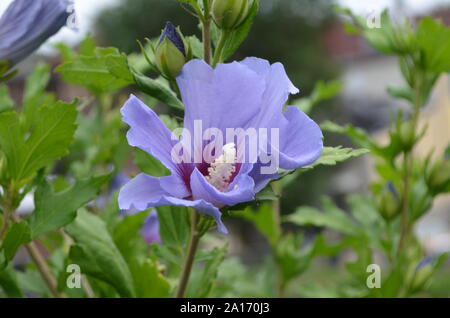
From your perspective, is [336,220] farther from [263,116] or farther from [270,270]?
[263,116]

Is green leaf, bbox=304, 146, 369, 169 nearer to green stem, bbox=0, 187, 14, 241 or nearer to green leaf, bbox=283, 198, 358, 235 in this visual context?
green stem, bbox=0, 187, 14, 241

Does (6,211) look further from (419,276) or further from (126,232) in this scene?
(419,276)

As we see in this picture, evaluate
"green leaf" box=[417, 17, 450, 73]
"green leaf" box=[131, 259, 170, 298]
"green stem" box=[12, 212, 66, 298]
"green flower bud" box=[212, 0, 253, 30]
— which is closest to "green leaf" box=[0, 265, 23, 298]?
"green stem" box=[12, 212, 66, 298]

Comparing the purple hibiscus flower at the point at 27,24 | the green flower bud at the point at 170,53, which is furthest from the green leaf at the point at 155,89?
→ the purple hibiscus flower at the point at 27,24

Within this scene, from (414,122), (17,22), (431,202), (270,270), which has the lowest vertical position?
(270,270)

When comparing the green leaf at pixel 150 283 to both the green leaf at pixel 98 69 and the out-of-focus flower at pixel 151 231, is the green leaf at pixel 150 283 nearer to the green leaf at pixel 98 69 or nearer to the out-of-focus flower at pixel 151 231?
the green leaf at pixel 98 69
